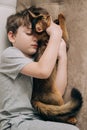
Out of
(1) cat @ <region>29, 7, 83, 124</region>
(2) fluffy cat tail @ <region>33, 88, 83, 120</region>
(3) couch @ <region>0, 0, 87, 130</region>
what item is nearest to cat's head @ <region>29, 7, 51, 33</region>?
(1) cat @ <region>29, 7, 83, 124</region>

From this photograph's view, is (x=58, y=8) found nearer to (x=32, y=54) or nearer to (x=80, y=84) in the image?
(x=32, y=54)

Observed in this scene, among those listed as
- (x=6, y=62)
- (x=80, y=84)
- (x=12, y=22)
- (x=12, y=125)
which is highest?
(x=12, y=22)

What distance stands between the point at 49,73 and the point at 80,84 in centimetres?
16

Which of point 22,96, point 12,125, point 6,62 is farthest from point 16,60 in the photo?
point 12,125

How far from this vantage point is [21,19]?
1.52 metres

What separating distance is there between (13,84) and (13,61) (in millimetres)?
114

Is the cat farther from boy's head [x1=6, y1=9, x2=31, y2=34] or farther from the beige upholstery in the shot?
the beige upholstery

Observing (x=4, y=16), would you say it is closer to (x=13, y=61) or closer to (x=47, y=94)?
(x=13, y=61)

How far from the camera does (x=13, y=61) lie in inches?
55.7

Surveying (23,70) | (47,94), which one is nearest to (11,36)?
(23,70)

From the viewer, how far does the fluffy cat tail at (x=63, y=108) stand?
1.38 m

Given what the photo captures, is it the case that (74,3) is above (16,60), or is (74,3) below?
above

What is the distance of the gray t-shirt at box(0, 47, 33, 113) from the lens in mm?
1425

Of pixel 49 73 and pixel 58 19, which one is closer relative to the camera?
pixel 49 73
